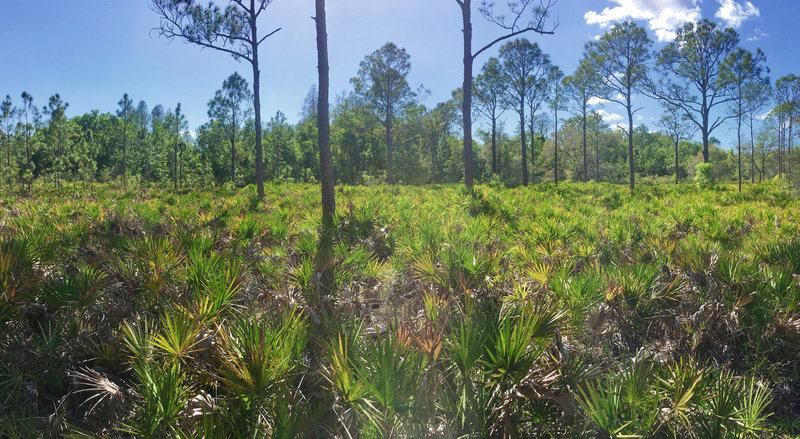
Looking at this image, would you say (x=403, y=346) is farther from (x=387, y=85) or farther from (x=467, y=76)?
Answer: (x=387, y=85)

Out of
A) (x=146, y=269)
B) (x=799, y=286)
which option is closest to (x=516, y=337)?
(x=799, y=286)

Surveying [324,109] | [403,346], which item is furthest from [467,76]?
[403,346]

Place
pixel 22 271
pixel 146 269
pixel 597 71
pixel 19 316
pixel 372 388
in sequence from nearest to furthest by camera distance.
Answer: pixel 372 388
pixel 19 316
pixel 22 271
pixel 146 269
pixel 597 71

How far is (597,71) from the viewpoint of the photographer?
24.1 m

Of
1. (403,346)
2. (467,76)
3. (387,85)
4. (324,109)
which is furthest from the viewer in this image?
(387,85)

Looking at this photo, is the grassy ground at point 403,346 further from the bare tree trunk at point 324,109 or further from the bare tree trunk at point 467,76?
the bare tree trunk at point 467,76

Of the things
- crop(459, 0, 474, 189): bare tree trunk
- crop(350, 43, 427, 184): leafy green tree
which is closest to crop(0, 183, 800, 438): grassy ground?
crop(459, 0, 474, 189): bare tree trunk

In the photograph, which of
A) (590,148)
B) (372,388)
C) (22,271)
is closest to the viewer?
(372,388)

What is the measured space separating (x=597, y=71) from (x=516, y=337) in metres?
28.3

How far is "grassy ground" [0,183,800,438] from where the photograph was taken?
1.60 metres

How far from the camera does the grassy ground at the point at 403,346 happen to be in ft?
5.24

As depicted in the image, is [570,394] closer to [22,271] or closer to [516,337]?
[516,337]

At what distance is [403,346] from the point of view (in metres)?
1.75

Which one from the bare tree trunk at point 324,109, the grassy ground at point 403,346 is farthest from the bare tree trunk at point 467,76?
the grassy ground at point 403,346
